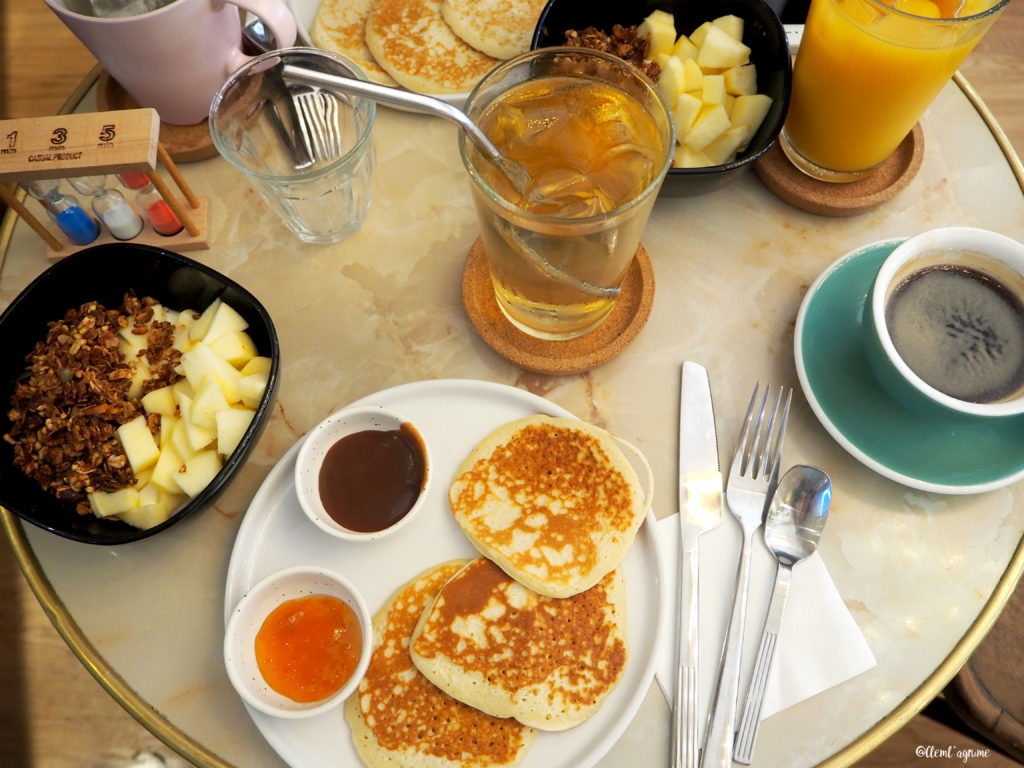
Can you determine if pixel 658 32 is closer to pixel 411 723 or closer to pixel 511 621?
pixel 511 621

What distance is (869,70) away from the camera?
1188mm

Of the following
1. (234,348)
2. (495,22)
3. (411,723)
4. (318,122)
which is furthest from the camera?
(495,22)

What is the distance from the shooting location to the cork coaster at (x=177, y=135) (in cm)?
152

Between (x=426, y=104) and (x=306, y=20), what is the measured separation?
0.84m

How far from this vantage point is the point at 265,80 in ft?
4.53

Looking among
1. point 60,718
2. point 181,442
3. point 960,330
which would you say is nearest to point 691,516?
point 960,330

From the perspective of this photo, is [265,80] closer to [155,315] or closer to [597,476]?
[155,315]

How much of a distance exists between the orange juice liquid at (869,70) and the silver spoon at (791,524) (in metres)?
0.66

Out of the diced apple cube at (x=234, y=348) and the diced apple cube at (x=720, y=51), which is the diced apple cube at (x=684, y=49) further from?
the diced apple cube at (x=234, y=348)

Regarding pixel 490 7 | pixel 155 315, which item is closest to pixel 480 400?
pixel 155 315

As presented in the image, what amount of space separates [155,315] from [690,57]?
116 centimetres

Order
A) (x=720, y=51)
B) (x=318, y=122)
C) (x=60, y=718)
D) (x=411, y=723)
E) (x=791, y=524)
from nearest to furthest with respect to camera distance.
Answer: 1. (x=411, y=723)
2. (x=791, y=524)
3. (x=720, y=51)
4. (x=318, y=122)
5. (x=60, y=718)

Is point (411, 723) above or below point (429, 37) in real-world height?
below

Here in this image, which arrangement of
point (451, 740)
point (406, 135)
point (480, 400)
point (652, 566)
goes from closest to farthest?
point (451, 740), point (652, 566), point (480, 400), point (406, 135)
